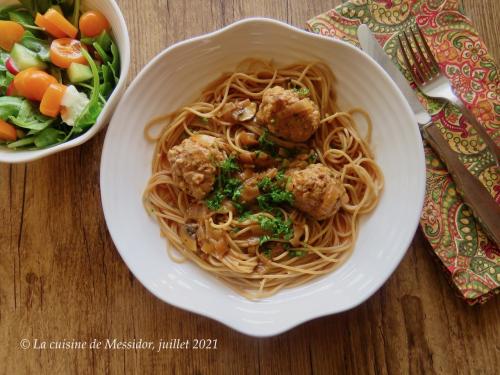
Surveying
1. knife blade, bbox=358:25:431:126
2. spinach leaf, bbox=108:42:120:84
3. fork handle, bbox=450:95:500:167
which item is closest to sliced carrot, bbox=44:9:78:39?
spinach leaf, bbox=108:42:120:84

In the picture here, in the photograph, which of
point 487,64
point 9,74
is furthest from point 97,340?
point 487,64

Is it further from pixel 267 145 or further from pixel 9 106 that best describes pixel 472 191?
pixel 9 106

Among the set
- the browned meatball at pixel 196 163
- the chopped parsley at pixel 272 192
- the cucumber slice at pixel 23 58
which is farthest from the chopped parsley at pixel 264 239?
the cucumber slice at pixel 23 58

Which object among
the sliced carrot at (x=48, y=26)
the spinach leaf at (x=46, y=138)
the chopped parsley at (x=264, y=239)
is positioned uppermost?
the sliced carrot at (x=48, y=26)

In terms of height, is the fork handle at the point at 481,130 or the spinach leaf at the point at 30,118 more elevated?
the spinach leaf at the point at 30,118

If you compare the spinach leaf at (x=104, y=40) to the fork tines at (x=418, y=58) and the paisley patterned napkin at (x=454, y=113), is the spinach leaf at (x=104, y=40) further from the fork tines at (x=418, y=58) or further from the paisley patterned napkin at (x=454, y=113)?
the fork tines at (x=418, y=58)

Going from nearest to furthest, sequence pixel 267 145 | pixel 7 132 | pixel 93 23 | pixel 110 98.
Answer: pixel 110 98 < pixel 7 132 < pixel 93 23 < pixel 267 145

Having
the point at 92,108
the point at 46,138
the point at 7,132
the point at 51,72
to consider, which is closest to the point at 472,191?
the point at 92,108
